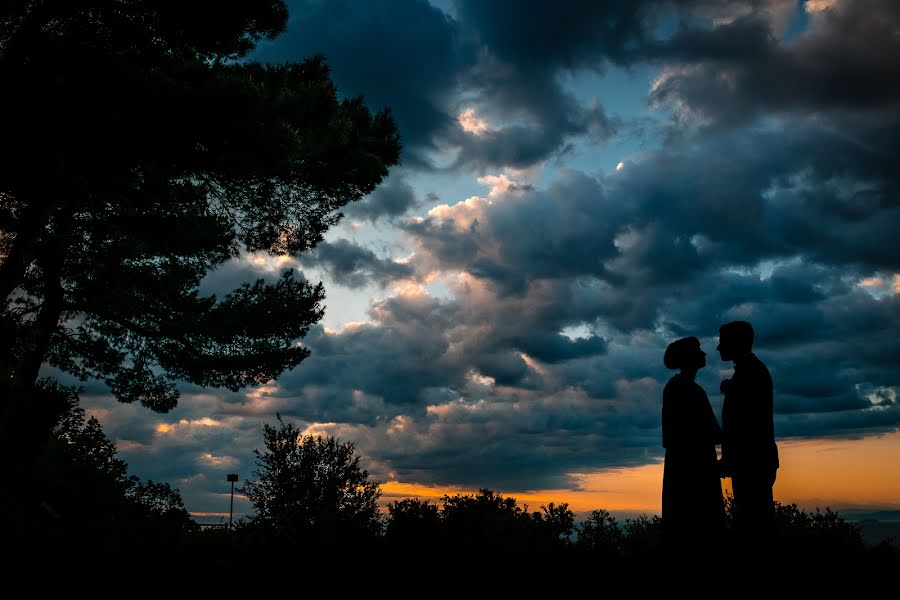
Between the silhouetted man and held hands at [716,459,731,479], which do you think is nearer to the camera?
the silhouetted man

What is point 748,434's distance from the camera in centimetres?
496

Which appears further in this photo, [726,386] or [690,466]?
[726,386]

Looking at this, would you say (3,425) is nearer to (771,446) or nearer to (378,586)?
(378,586)

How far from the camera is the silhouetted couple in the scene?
4.89m

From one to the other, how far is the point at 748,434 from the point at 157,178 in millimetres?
13903

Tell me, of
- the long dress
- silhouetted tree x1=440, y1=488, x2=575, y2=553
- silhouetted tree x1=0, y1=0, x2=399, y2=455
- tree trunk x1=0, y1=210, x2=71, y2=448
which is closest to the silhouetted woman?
the long dress

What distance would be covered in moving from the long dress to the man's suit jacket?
4.5 inches

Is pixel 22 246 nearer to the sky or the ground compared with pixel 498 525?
nearer to the sky

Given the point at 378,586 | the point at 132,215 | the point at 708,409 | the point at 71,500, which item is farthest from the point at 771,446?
the point at 71,500

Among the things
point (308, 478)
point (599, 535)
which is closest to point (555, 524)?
point (599, 535)

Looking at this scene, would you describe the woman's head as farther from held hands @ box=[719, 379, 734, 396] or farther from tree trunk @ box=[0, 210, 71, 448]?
tree trunk @ box=[0, 210, 71, 448]

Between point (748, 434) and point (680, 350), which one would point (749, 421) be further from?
point (680, 350)

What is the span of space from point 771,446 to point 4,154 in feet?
42.3

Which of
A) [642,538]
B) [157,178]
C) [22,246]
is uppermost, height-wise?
[157,178]
